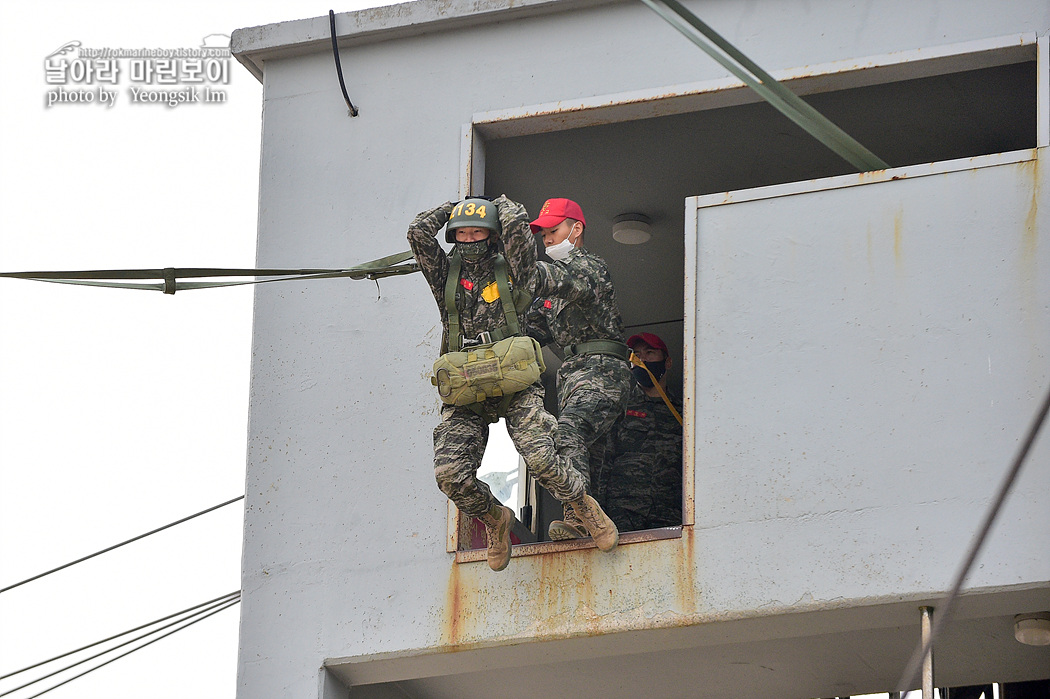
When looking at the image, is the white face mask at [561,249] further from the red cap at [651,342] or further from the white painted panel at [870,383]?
the red cap at [651,342]

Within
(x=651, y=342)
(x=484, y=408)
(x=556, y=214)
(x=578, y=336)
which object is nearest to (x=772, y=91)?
(x=556, y=214)

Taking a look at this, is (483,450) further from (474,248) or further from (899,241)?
(899,241)

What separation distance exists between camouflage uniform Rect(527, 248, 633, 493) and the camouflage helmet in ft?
1.59

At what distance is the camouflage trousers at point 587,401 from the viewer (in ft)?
28.6

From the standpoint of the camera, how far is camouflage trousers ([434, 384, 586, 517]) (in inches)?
321

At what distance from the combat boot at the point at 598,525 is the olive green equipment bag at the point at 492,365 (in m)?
0.68

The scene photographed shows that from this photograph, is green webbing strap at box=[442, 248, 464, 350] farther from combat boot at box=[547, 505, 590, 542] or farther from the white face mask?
combat boot at box=[547, 505, 590, 542]

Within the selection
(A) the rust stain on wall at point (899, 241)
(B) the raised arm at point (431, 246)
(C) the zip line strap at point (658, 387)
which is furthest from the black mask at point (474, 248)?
(A) the rust stain on wall at point (899, 241)

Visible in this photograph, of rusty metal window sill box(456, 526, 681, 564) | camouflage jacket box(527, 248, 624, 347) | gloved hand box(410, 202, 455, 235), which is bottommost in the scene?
rusty metal window sill box(456, 526, 681, 564)

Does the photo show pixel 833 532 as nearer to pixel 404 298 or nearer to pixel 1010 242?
pixel 1010 242

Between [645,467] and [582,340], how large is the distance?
4.24 feet

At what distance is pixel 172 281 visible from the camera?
30.5 feet

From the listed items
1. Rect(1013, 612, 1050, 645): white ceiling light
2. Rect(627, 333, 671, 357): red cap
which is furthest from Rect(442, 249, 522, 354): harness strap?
Rect(1013, 612, 1050, 645): white ceiling light

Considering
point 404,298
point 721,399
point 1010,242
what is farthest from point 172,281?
point 1010,242
